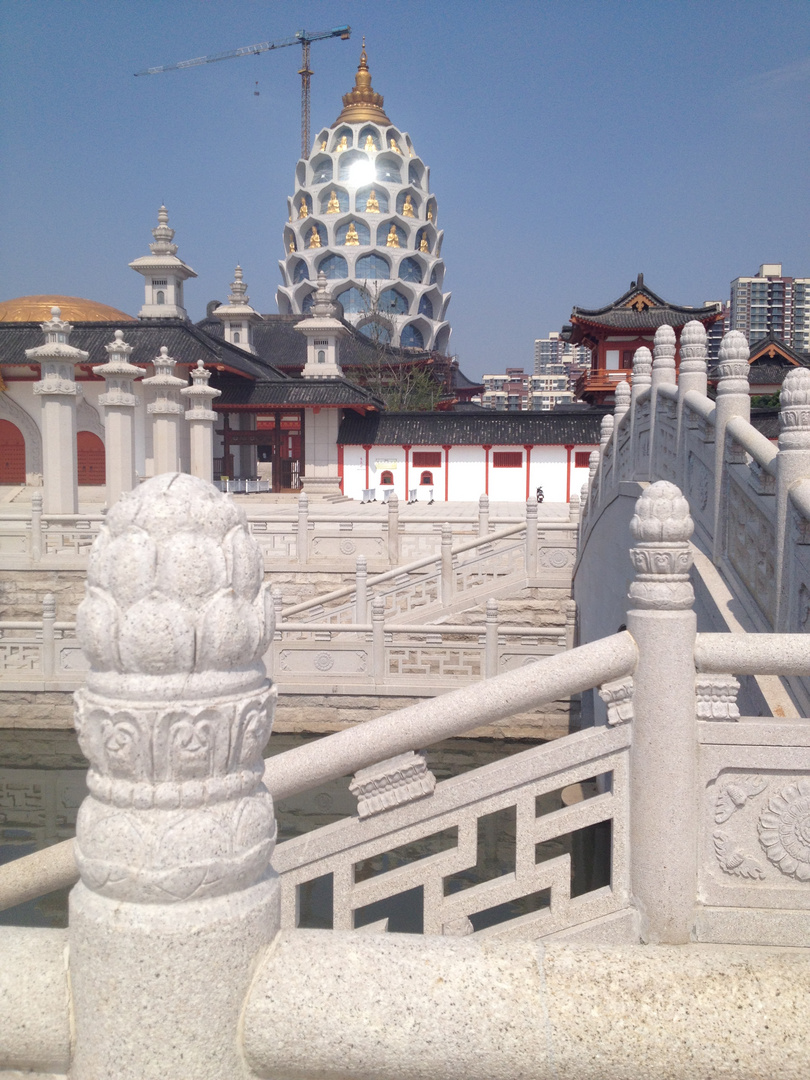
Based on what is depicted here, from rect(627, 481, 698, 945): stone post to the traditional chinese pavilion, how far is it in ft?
101

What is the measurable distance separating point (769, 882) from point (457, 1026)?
73.7 inches

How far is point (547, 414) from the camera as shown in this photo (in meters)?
29.2

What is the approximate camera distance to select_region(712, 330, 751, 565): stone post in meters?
5.57

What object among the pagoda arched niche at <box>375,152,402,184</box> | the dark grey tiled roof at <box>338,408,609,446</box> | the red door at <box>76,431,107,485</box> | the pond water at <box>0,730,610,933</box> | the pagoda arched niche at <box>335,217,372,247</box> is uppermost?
the pagoda arched niche at <box>375,152,402,184</box>

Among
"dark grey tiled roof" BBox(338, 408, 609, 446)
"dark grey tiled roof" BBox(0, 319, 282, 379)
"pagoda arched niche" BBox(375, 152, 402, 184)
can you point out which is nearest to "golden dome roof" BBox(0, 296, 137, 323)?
"dark grey tiled roof" BBox(0, 319, 282, 379)

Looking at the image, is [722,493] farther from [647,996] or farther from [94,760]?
[94,760]

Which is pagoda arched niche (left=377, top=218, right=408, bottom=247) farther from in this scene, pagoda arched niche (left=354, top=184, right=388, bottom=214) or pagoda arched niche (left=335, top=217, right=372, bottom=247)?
pagoda arched niche (left=354, top=184, right=388, bottom=214)

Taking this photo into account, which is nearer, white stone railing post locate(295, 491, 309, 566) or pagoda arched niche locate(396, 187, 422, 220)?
white stone railing post locate(295, 491, 309, 566)

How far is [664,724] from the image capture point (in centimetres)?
301

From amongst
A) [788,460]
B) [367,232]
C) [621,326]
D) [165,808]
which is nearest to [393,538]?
[788,460]

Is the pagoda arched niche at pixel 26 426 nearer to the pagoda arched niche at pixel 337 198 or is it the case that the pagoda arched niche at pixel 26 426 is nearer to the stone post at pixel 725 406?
the stone post at pixel 725 406

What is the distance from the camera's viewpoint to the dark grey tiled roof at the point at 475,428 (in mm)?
28908

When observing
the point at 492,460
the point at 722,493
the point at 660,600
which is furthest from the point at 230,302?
the point at 660,600

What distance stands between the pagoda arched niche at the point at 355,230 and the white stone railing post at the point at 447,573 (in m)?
50.0
